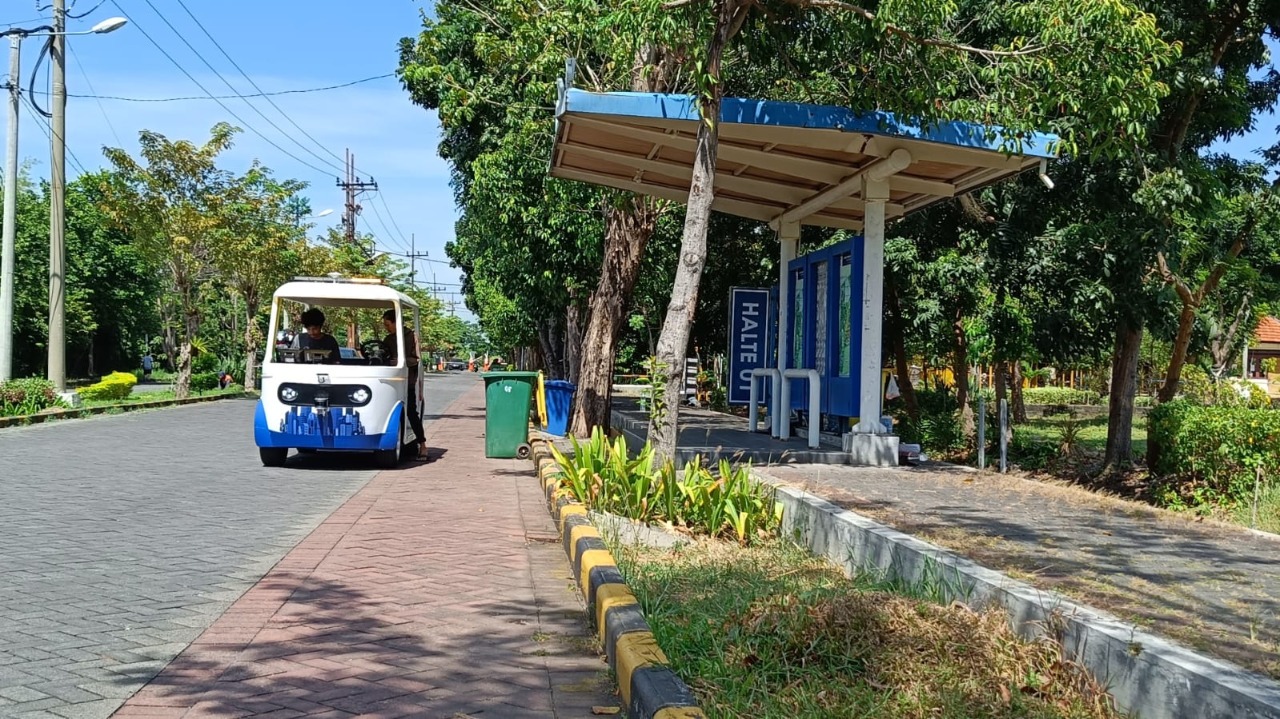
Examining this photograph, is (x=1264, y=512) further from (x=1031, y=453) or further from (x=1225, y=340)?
(x=1225, y=340)

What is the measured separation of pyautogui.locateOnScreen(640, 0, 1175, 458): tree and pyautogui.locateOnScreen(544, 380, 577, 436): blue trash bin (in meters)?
8.57

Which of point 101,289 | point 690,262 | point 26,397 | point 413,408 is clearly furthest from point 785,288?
point 101,289

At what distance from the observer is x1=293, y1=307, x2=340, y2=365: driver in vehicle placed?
1380cm

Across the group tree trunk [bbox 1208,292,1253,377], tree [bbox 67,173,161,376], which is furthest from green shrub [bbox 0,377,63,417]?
tree trunk [bbox 1208,292,1253,377]

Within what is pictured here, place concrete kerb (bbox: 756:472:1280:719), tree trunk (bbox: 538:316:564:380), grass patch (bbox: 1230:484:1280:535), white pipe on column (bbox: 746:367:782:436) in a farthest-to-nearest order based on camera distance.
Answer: tree trunk (bbox: 538:316:564:380)
white pipe on column (bbox: 746:367:782:436)
grass patch (bbox: 1230:484:1280:535)
concrete kerb (bbox: 756:472:1280:719)

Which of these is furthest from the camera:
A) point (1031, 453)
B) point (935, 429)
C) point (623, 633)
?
point (935, 429)

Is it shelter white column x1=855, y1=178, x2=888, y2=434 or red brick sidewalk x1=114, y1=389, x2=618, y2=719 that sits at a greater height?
shelter white column x1=855, y1=178, x2=888, y2=434

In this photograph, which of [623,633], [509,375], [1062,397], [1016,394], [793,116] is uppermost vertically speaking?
[793,116]

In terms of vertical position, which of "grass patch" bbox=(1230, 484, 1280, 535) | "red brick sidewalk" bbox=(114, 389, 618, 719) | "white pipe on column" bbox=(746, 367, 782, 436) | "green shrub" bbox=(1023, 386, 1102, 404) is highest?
"white pipe on column" bbox=(746, 367, 782, 436)

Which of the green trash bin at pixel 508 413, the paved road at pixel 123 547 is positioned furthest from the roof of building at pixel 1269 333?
the paved road at pixel 123 547

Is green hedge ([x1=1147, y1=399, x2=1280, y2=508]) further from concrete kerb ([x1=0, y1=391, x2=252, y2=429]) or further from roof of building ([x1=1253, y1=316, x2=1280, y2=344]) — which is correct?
roof of building ([x1=1253, y1=316, x2=1280, y2=344])

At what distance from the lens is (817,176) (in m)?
12.3

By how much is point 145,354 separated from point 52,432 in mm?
50425

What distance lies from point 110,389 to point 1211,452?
23.7 m
